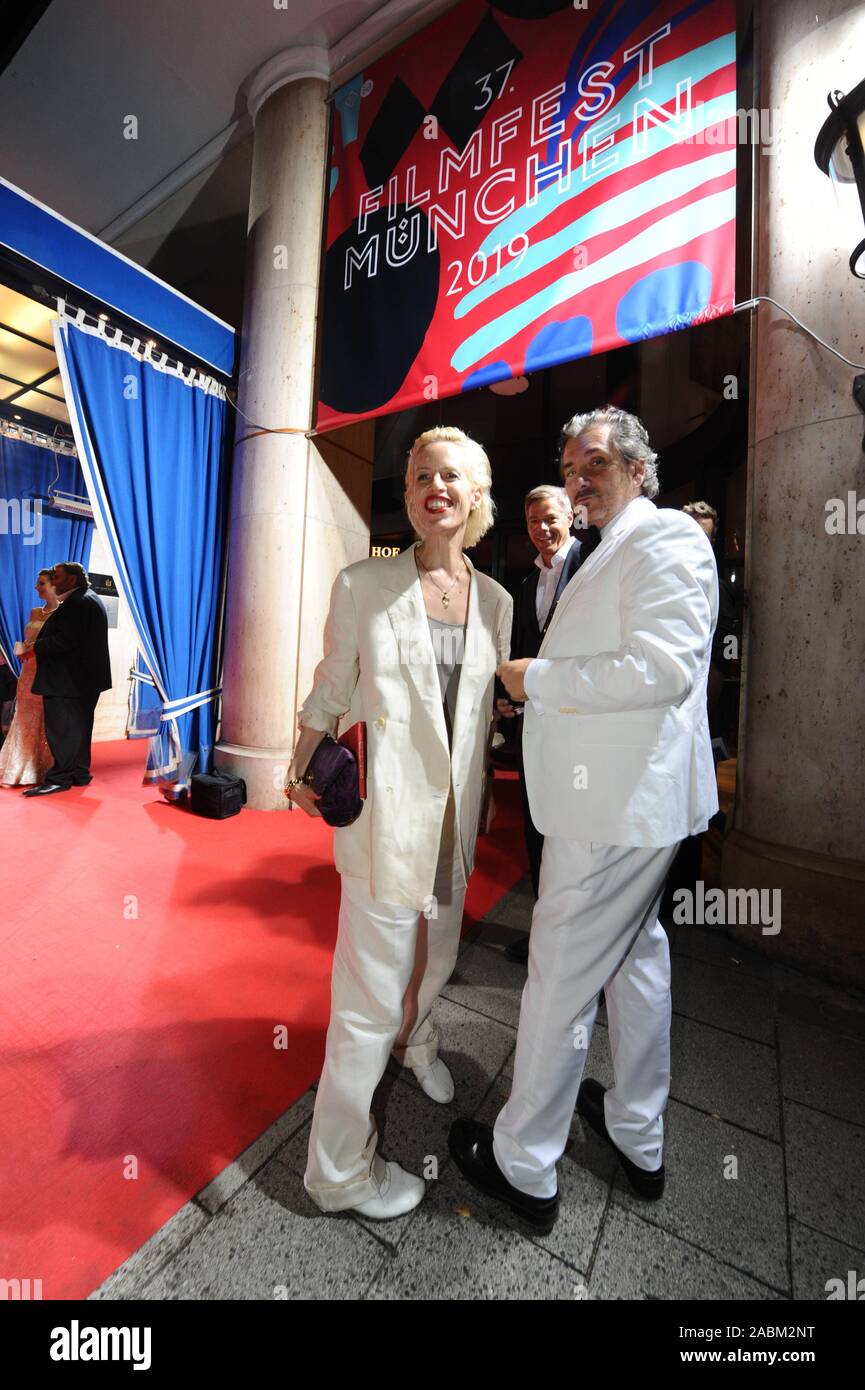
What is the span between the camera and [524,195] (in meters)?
3.57

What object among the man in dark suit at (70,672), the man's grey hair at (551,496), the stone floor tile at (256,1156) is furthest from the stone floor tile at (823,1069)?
the man in dark suit at (70,672)

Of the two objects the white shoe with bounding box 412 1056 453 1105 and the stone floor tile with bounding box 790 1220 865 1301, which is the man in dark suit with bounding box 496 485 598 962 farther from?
the stone floor tile with bounding box 790 1220 865 1301

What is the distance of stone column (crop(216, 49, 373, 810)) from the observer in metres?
4.85

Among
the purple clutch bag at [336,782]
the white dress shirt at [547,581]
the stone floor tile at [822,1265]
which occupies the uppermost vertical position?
the white dress shirt at [547,581]

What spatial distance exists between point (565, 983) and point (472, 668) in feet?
2.47

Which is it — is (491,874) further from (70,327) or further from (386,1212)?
(70,327)

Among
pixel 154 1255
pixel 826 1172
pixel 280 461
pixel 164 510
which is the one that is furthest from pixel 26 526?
pixel 826 1172

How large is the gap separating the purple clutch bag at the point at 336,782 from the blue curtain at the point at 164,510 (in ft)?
13.2

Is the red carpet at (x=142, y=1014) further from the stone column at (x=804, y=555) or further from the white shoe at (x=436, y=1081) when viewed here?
the stone column at (x=804, y=555)

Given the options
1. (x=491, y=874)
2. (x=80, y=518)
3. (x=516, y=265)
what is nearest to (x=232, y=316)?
(x=80, y=518)

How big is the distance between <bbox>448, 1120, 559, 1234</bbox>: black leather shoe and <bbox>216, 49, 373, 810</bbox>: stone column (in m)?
3.53

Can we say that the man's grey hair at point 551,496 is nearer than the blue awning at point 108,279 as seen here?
Yes

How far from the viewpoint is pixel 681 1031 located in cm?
212

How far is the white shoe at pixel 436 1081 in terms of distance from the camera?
67.2 inches
